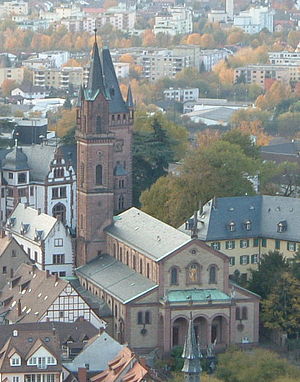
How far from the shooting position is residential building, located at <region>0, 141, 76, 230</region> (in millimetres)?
115625

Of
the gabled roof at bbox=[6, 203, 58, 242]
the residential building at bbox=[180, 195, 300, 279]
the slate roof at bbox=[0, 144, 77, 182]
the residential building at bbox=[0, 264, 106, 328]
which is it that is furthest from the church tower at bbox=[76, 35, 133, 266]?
the slate roof at bbox=[0, 144, 77, 182]

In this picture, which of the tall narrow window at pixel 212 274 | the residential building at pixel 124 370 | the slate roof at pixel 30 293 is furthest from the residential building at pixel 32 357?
the tall narrow window at pixel 212 274

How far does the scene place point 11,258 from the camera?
100438 mm

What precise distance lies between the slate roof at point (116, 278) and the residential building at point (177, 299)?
0.08 m

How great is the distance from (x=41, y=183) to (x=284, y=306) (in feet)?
86.8

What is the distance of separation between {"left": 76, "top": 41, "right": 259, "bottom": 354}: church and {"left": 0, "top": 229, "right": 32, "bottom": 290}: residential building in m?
3.08

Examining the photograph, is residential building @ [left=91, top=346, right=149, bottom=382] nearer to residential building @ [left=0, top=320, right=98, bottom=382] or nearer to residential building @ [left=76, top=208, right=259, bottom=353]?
residential building @ [left=0, top=320, right=98, bottom=382]

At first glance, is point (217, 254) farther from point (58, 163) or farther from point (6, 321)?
point (58, 163)

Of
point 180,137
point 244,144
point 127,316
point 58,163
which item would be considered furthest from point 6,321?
point 180,137

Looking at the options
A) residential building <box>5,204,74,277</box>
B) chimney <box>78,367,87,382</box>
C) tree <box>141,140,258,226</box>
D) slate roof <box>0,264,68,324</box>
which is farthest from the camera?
tree <box>141,140,258,226</box>

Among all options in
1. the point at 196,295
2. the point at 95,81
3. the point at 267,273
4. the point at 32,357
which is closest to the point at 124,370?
the point at 32,357

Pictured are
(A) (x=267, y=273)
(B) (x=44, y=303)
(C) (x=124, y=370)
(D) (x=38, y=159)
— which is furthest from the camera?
(D) (x=38, y=159)

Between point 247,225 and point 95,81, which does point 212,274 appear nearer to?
point 247,225

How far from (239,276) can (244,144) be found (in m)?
25.3
